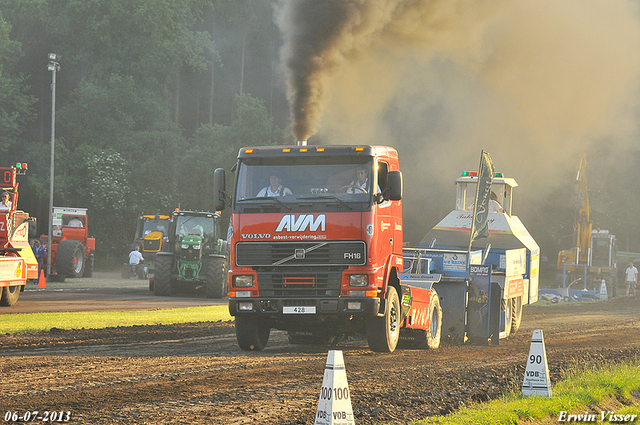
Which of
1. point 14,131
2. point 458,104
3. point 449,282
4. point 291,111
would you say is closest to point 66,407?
point 449,282

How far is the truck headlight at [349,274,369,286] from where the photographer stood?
11297mm

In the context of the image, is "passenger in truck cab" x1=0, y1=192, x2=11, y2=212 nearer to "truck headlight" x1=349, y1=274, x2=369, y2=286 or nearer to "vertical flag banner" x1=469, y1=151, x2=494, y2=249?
"vertical flag banner" x1=469, y1=151, x2=494, y2=249

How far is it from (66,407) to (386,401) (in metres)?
3.20

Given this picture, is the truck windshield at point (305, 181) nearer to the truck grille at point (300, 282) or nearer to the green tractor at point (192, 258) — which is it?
the truck grille at point (300, 282)

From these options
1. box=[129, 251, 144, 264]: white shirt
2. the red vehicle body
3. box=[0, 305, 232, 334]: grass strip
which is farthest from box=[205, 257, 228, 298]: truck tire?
box=[129, 251, 144, 264]: white shirt

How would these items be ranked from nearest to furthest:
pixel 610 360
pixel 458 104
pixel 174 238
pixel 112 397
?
pixel 112 397 < pixel 610 360 < pixel 174 238 < pixel 458 104

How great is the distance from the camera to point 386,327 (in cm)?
1206

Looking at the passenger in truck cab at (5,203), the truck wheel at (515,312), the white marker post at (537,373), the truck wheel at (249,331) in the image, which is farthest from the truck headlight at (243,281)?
the passenger in truck cab at (5,203)

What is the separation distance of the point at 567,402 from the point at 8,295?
53.5 feet

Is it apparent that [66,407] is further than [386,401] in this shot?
No

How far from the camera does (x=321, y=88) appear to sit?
63.7 ft

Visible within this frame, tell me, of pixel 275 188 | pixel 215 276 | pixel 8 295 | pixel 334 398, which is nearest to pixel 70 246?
pixel 215 276

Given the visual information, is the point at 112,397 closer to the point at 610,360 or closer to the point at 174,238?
the point at 610,360

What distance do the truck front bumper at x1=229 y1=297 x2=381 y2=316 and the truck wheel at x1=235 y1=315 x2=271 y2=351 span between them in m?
0.64
